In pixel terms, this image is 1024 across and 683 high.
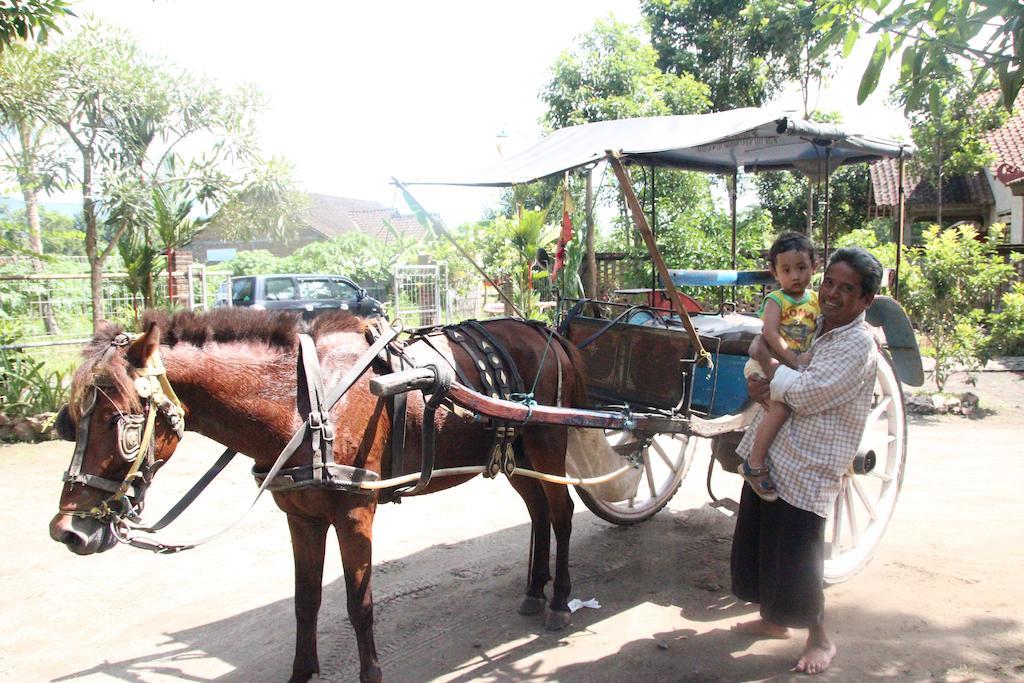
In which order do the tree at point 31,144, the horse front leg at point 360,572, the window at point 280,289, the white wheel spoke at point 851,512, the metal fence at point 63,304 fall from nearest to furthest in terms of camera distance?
the horse front leg at point 360,572 < the white wheel spoke at point 851,512 < the metal fence at point 63,304 < the tree at point 31,144 < the window at point 280,289

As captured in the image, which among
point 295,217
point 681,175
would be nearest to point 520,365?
point 681,175

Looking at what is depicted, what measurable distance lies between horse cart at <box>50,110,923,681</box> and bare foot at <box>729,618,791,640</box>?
0.49 meters

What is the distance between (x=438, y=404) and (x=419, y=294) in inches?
556

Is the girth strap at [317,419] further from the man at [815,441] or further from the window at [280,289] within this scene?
the window at [280,289]

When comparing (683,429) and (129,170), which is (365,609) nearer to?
(683,429)

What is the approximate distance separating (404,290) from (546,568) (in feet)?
43.4

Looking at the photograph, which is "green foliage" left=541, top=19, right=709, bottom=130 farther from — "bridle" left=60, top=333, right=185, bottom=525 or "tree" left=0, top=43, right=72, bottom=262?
"bridle" left=60, top=333, right=185, bottom=525

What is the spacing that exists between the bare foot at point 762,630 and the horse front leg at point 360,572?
170 centimetres

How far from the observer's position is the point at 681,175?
10164mm

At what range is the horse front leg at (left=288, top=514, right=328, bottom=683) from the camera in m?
3.01

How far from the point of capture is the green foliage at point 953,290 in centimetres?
840

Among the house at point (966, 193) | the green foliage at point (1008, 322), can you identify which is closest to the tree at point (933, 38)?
the green foliage at point (1008, 322)

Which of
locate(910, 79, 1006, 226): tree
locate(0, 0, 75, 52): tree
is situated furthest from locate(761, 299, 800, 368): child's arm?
locate(910, 79, 1006, 226): tree

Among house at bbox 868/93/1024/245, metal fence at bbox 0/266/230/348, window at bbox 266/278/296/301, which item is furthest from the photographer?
house at bbox 868/93/1024/245
